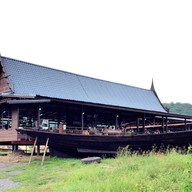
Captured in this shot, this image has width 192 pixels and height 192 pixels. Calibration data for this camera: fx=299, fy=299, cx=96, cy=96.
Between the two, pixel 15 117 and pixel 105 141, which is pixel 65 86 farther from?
pixel 105 141

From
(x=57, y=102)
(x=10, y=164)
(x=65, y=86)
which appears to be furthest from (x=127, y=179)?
(x=65, y=86)

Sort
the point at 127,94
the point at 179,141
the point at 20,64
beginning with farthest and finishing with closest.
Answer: the point at 127,94, the point at 20,64, the point at 179,141

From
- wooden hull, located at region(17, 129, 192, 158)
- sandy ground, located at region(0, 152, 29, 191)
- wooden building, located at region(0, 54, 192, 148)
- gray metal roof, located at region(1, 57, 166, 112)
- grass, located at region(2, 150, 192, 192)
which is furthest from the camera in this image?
gray metal roof, located at region(1, 57, 166, 112)

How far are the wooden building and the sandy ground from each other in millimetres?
1237

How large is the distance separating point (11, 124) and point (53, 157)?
4.45 meters

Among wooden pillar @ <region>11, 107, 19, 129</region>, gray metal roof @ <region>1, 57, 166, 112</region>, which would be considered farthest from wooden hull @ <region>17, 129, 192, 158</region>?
gray metal roof @ <region>1, 57, 166, 112</region>

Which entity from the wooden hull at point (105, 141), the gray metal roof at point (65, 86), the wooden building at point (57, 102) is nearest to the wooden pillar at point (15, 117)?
the wooden building at point (57, 102)

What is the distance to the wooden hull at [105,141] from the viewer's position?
1525cm

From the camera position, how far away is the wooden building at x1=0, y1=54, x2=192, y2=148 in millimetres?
18172

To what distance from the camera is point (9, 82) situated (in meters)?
19.7

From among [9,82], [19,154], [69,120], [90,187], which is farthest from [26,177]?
[69,120]

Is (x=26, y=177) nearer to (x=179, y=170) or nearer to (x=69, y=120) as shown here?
(x=179, y=170)

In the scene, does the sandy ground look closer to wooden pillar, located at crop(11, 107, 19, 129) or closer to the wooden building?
the wooden building

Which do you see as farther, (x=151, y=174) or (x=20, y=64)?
(x=20, y=64)
